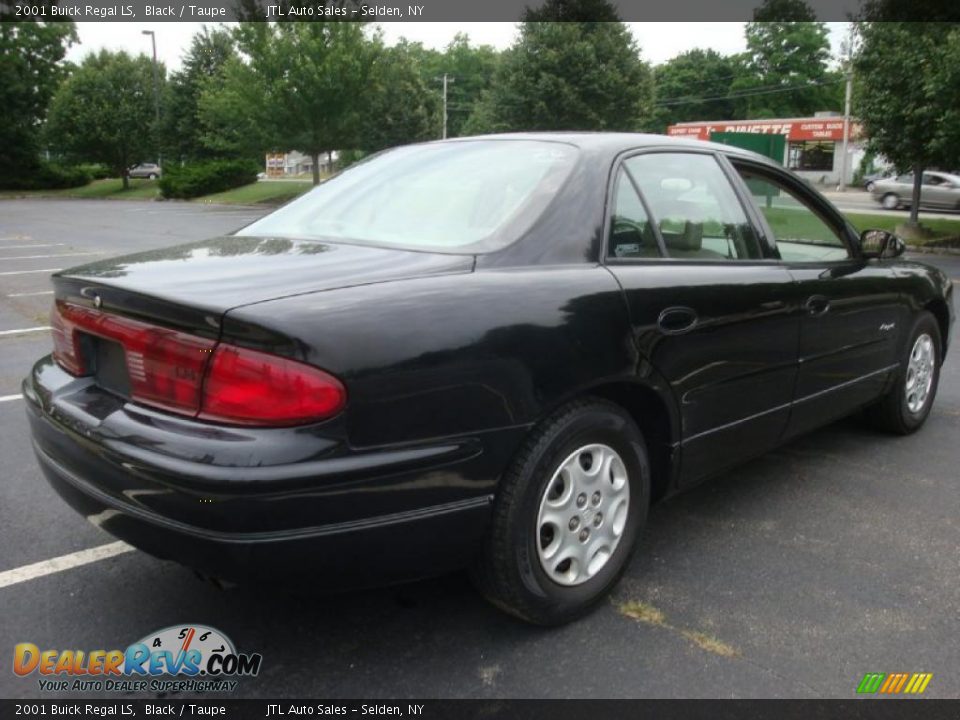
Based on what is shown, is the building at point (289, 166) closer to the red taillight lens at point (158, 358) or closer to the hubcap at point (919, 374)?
the hubcap at point (919, 374)

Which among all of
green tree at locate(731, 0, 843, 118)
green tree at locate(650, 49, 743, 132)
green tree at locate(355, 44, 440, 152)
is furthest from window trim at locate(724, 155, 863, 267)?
green tree at locate(650, 49, 743, 132)

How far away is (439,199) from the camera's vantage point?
2980 millimetres

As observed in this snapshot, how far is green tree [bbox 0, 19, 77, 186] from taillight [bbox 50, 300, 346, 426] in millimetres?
52760

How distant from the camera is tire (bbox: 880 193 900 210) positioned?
3120 centimetres

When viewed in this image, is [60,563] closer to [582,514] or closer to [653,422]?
[582,514]

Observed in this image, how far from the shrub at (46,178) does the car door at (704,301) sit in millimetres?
52644

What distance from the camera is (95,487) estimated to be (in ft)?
7.65

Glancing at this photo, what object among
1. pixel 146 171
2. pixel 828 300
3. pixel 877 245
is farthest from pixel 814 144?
pixel 828 300

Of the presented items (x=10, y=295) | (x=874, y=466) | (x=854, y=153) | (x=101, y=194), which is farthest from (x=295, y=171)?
(x=874, y=466)

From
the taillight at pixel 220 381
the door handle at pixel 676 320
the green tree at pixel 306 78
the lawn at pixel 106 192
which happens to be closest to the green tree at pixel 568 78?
the green tree at pixel 306 78

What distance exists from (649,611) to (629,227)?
1304 millimetres

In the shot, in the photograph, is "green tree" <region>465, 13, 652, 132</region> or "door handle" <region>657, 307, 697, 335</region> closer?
"door handle" <region>657, 307, 697, 335</region>

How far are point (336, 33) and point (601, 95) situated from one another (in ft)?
35.5

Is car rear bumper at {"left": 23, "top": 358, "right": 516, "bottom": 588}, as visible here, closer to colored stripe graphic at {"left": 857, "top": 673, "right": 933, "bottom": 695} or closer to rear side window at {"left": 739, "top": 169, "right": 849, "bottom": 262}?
colored stripe graphic at {"left": 857, "top": 673, "right": 933, "bottom": 695}
